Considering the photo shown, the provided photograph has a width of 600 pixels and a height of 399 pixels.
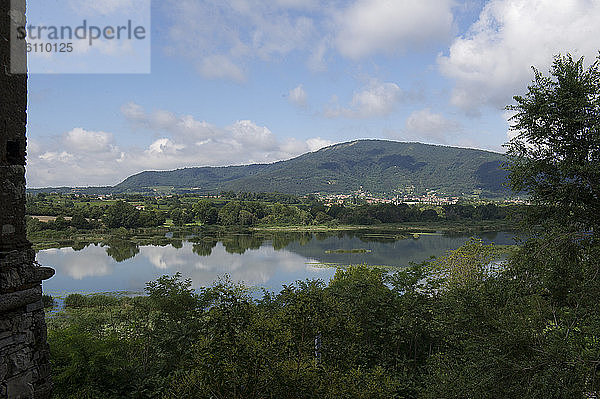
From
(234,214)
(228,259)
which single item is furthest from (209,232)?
(228,259)

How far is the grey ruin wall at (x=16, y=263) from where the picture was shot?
3.47 meters

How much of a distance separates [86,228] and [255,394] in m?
65.4

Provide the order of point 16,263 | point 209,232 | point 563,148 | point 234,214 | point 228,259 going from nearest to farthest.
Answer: point 16,263
point 563,148
point 228,259
point 209,232
point 234,214

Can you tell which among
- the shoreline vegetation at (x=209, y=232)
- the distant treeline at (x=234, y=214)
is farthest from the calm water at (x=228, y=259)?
the distant treeline at (x=234, y=214)

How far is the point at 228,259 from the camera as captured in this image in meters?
41.3

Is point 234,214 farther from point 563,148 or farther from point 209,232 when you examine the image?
point 563,148

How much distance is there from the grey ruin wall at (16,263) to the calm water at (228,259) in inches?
979

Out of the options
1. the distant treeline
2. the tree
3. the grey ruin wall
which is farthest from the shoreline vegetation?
the grey ruin wall

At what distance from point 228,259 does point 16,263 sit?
1521 inches

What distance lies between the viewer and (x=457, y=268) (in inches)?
742

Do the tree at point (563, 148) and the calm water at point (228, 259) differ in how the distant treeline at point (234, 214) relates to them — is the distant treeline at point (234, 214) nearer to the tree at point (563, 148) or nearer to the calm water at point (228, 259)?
the calm water at point (228, 259)

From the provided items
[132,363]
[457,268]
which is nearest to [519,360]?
[132,363]

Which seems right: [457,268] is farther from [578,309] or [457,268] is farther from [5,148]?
[5,148]

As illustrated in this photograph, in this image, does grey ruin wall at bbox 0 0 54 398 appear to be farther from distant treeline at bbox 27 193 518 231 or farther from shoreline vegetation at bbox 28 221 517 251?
distant treeline at bbox 27 193 518 231
